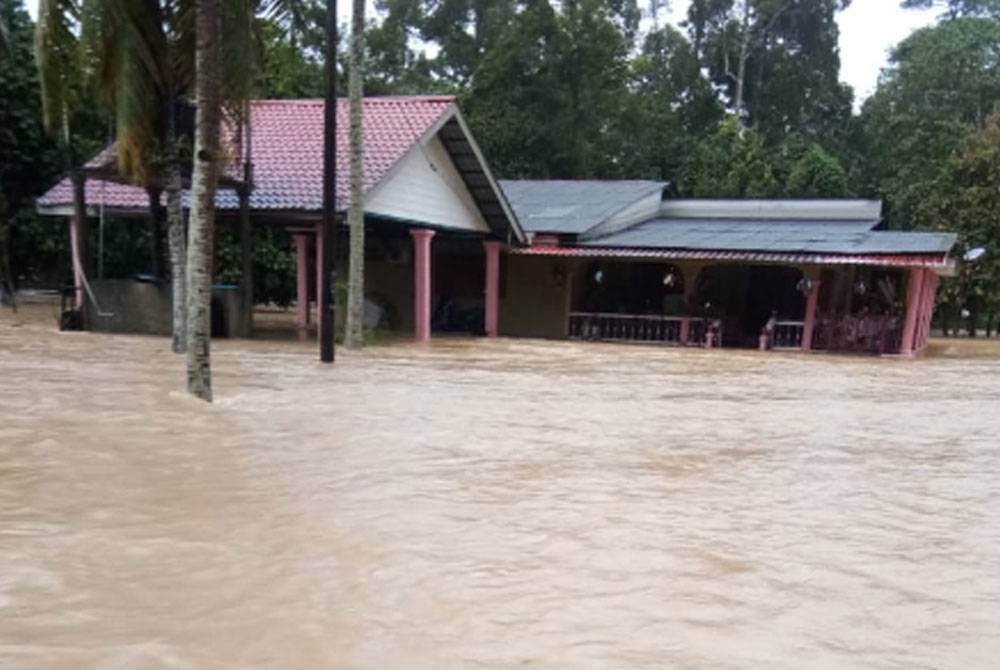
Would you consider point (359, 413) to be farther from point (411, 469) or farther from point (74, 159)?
point (74, 159)

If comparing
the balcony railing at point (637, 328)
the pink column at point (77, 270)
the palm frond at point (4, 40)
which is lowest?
the balcony railing at point (637, 328)

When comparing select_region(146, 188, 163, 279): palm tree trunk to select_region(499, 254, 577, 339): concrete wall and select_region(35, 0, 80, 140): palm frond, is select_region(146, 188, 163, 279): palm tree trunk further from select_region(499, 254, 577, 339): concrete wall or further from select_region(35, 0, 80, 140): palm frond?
select_region(499, 254, 577, 339): concrete wall

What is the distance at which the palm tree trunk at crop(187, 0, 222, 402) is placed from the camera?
9508 millimetres

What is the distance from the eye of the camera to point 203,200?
31.9 ft

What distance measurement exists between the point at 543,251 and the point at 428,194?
11.2 ft

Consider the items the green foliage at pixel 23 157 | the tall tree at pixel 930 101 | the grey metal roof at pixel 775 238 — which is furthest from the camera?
the tall tree at pixel 930 101

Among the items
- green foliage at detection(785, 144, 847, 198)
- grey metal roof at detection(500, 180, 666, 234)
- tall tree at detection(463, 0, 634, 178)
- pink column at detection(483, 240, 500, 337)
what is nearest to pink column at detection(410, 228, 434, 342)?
pink column at detection(483, 240, 500, 337)

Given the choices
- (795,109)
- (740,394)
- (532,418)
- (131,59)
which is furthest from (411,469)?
(795,109)

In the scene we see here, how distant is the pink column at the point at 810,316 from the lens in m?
19.9

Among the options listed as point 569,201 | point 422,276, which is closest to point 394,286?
point 422,276

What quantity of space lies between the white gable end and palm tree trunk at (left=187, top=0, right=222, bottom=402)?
705cm

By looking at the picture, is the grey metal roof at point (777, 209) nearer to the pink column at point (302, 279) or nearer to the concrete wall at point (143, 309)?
the pink column at point (302, 279)

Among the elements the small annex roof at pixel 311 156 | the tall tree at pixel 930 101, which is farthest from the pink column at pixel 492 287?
the tall tree at pixel 930 101

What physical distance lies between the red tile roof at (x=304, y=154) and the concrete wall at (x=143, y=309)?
188 cm
